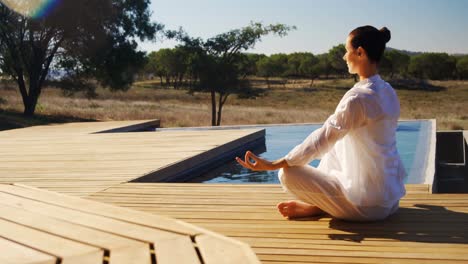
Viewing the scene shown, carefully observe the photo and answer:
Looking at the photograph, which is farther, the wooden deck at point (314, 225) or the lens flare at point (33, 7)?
the lens flare at point (33, 7)

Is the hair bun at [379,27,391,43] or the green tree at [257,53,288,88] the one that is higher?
the green tree at [257,53,288,88]

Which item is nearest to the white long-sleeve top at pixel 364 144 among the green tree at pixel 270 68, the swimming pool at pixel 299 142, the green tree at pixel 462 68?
the swimming pool at pixel 299 142

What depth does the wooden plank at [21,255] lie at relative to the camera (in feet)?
6.90

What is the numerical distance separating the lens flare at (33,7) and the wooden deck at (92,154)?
811cm

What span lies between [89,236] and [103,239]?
0.30 feet

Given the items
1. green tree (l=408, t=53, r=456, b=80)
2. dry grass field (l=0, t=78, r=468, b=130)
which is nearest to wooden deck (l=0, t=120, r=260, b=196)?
dry grass field (l=0, t=78, r=468, b=130)

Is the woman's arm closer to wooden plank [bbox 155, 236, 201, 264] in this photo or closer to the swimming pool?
wooden plank [bbox 155, 236, 201, 264]

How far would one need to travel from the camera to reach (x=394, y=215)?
294 cm

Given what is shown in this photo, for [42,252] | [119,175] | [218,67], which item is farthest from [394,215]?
[218,67]

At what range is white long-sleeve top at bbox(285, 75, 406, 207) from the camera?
2596mm

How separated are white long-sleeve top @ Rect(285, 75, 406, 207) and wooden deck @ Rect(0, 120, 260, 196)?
184cm

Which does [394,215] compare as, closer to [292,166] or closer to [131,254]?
[292,166]

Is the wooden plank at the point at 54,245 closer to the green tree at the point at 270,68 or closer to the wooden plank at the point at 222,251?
the wooden plank at the point at 222,251

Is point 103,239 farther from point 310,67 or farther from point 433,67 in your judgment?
point 310,67
